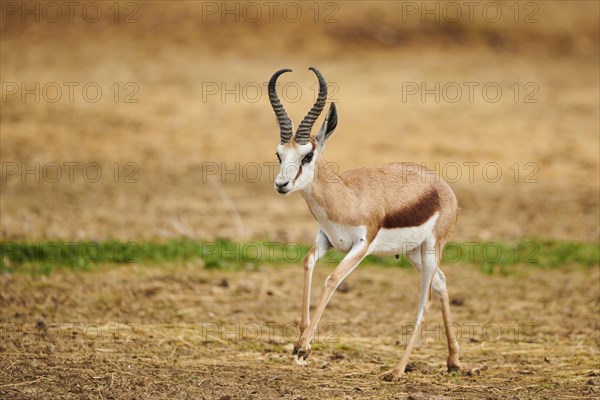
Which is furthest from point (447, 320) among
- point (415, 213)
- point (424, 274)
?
point (415, 213)

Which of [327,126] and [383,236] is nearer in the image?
[327,126]

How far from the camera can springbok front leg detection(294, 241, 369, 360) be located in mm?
7586

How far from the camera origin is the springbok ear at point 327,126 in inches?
312

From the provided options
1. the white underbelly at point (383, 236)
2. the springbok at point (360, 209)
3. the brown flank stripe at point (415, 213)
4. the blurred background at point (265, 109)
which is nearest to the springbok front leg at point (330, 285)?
the springbok at point (360, 209)

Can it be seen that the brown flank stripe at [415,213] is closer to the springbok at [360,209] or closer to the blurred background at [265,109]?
the springbok at [360,209]

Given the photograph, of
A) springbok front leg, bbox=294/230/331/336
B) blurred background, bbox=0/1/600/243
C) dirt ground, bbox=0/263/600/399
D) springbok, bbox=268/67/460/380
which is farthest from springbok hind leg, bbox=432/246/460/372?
blurred background, bbox=0/1/600/243

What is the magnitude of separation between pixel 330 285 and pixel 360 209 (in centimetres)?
71

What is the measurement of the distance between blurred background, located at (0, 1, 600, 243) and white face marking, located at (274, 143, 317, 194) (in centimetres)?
673

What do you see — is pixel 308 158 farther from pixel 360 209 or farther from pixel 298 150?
pixel 360 209

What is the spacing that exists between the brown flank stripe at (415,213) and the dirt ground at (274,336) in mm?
1325

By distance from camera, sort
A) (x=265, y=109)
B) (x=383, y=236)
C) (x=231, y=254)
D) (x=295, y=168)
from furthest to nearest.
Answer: (x=265, y=109) → (x=231, y=254) → (x=383, y=236) → (x=295, y=168)

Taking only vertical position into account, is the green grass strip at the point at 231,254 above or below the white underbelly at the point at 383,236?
below

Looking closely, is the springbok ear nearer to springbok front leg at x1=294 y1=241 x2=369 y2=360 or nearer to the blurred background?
springbok front leg at x1=294 y1=241 x2=369 y2=360

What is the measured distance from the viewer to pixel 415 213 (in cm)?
834
